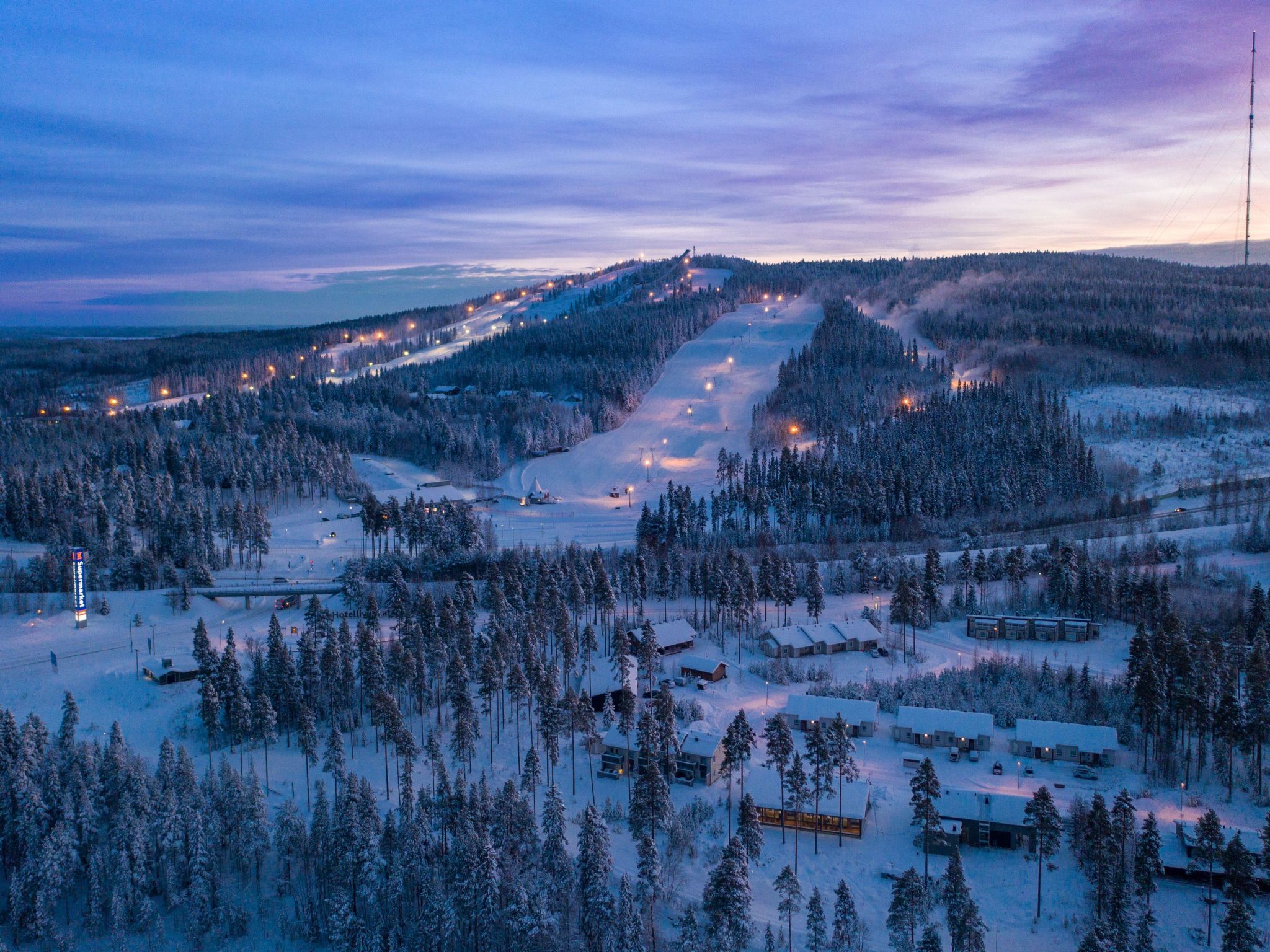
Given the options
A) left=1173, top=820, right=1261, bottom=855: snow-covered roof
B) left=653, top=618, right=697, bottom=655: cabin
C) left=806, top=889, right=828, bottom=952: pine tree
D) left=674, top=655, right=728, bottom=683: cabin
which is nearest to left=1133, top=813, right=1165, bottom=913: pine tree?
left=1173, top=820, right=1261, bottom=855: snow-covered roof

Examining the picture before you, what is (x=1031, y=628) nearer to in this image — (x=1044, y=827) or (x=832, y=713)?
(x=832, y=713)

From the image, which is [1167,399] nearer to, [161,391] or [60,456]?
[60,456]

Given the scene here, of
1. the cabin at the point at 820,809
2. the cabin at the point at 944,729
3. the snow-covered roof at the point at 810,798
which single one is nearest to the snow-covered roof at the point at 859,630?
the cabin at the point at 944,729

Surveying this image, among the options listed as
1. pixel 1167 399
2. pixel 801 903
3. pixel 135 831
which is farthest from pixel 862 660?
pixel 1167 399

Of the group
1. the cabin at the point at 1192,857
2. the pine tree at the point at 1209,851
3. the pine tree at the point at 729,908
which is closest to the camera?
the pine tree at the point at 729,908

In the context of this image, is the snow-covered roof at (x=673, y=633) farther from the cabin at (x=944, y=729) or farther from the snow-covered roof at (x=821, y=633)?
the cabin at (x=944, y=729)

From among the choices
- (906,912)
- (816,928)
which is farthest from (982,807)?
(816,928)
